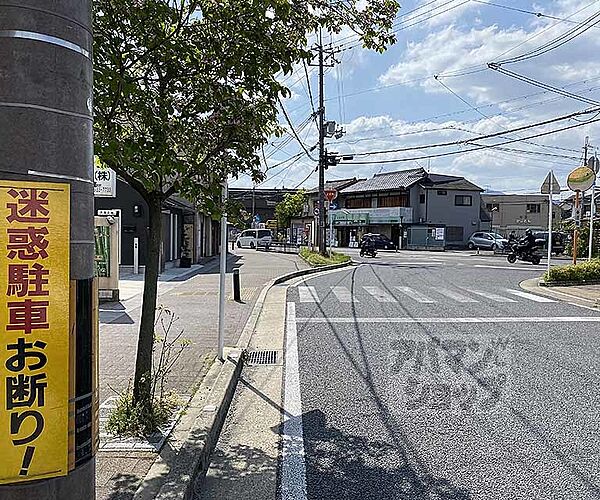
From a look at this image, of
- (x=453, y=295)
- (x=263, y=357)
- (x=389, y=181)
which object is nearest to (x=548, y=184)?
(x=453, y=295)

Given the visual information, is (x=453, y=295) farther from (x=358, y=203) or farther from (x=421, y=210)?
(x=358, y=203)

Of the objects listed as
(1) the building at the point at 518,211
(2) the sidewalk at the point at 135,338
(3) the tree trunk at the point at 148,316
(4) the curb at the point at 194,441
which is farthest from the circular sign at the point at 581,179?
(1) the building at the point at 518,211

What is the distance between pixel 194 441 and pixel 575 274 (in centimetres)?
1645

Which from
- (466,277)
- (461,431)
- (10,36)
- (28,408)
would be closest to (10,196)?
(10,36)

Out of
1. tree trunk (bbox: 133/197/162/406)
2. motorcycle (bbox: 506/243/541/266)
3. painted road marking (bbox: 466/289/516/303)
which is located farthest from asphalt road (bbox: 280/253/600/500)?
motorcycle (bbox: 506/243/541/266)

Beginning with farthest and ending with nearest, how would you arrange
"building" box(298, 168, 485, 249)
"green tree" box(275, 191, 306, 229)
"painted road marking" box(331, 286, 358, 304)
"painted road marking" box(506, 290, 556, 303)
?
"green tree" box(275, 191, 306, 229), "building" box(298, 168, 485, 249), "painted road marking" box(506, 290, 556, 303), "painted road marking" box(331, 286, 358, 304)

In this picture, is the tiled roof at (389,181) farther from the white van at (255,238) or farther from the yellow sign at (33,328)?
the yellow sign at (33,328)

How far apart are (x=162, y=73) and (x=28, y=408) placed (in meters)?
3.11

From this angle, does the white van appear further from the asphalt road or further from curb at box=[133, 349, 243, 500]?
curb at box=[133, 349, 243, 500]

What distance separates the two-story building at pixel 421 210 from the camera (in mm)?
55875

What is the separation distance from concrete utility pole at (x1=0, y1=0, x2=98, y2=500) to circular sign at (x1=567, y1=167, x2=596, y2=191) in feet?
65.0

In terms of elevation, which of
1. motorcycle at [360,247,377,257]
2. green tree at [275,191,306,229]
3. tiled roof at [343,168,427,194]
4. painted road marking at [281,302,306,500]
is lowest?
painted road marking at [281,302,306,500]

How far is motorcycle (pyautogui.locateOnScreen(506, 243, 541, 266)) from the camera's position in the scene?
30.2m

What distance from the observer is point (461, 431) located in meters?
5.14
